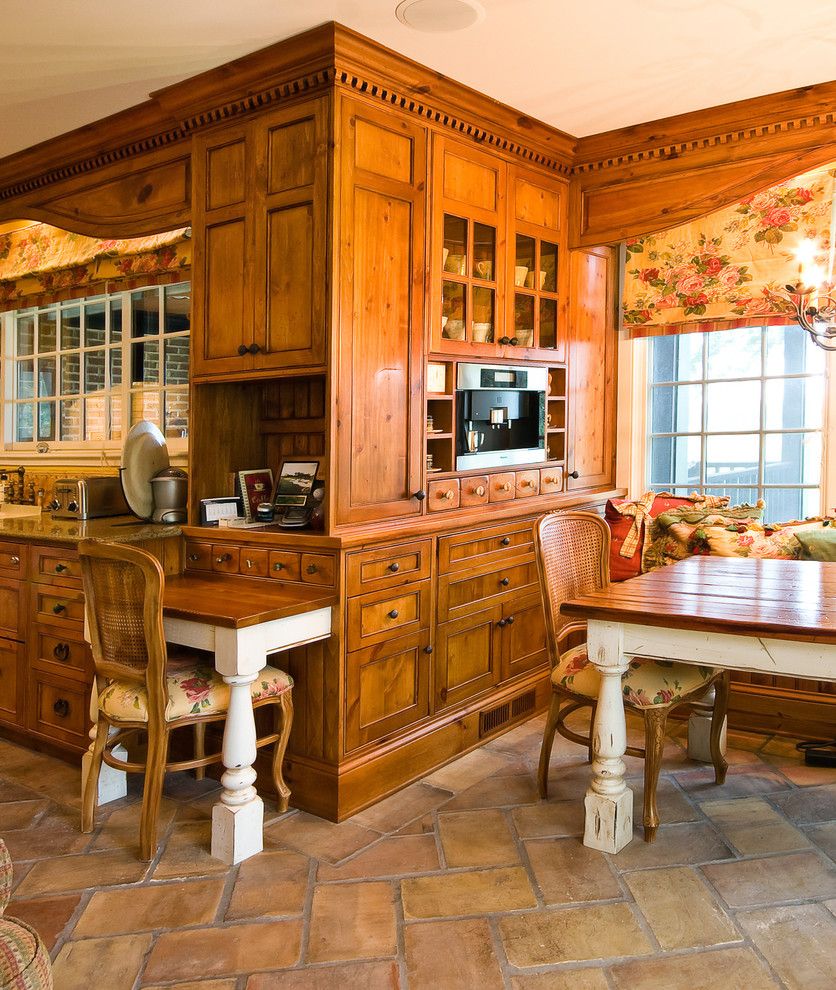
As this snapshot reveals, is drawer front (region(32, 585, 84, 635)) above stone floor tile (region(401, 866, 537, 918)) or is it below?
above

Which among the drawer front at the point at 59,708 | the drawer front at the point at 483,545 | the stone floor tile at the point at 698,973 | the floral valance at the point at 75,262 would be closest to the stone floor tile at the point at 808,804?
the stone floor tile at the point at 698,973

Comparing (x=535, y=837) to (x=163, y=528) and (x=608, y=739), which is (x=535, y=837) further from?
(x=163, y=528)

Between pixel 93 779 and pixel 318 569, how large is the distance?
38.9 inches

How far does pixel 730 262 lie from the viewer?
14.0ft

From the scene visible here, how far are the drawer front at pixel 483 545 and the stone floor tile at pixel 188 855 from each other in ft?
4.24

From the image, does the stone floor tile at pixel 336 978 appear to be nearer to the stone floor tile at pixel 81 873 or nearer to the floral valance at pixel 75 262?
the stone floor tile at pixel 81 873

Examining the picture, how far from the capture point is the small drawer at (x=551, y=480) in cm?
416

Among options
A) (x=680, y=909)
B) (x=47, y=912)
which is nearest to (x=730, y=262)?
(x=680, y=909)

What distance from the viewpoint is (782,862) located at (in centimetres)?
260

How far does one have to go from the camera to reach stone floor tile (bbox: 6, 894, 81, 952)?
7.36ft

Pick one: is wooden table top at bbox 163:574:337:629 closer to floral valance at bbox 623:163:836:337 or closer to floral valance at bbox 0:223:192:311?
floral valance at bbox 0:223:192:311

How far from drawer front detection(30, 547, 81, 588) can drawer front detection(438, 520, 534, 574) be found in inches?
55.5

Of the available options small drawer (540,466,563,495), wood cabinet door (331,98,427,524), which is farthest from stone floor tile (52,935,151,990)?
small drawer (540,466,563,495)

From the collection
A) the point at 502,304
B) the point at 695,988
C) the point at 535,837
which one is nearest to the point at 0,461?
the point at 502,304
